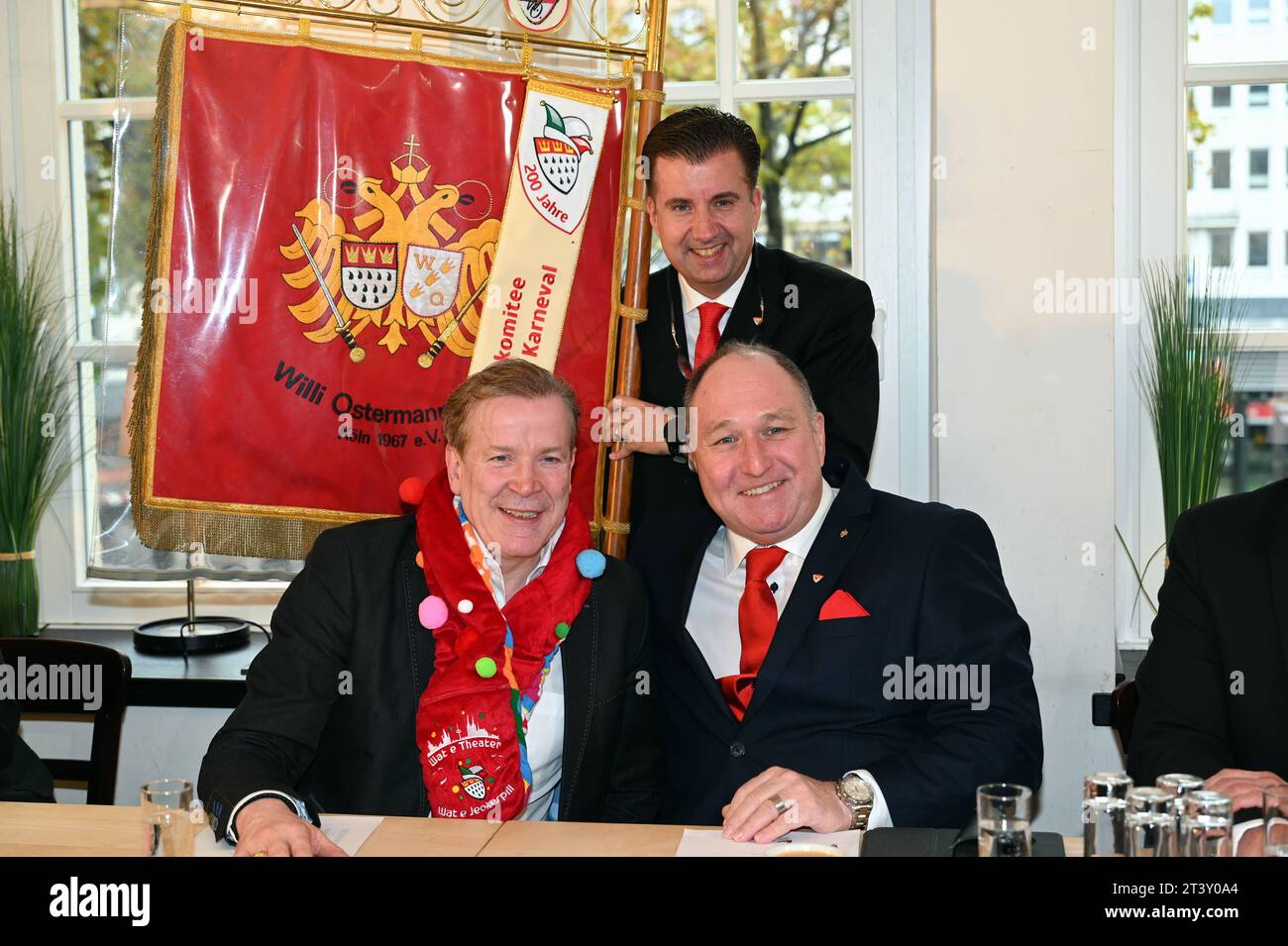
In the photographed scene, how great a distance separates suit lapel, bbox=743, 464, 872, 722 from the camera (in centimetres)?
230

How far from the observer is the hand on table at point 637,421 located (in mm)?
2906

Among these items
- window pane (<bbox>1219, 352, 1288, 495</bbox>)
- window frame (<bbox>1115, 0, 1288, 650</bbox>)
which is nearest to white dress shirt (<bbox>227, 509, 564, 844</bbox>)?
window frame (<bbox>1115, 0, 1288, 650</bbox>)

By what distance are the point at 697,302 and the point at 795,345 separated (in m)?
0.26

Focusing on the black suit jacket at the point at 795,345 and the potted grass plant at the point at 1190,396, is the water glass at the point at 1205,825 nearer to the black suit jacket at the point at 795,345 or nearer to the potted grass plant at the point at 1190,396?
the black suit jacket at the point at 795,345

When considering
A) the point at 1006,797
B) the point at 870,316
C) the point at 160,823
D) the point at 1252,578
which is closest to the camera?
the point at 1006,797

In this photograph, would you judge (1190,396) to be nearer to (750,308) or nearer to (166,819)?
(750,308)

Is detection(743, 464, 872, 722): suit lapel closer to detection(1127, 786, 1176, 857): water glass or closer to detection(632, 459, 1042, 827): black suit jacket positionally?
detection(632, 459, 1042, 827): black suit jacket

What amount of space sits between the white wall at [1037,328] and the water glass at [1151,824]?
1.79 metres

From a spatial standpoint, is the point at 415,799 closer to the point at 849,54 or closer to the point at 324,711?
the point at 324,711

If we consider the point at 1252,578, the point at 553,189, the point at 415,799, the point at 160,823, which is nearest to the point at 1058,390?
the point at 1252,578

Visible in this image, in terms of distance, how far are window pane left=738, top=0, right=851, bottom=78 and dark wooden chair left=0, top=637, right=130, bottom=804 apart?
2.21 meters

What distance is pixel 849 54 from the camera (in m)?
3.57

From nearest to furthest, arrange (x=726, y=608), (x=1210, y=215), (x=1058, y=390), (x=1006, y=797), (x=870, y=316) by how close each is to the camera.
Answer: (x=1006, y=797) < (x=726, y=608) < (x=870, y=316) < (x=1058, y=390) < (x=1210, y=215)

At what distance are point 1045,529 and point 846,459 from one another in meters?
0.87
